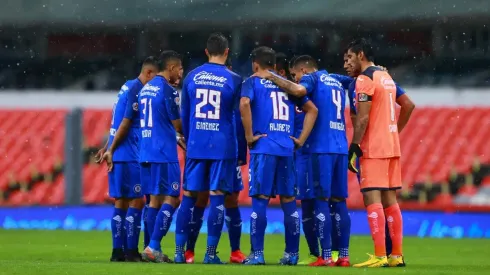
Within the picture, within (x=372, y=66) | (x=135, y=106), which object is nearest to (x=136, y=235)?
(x=135, y=106)

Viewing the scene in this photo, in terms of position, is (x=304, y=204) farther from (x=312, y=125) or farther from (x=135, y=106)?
(x=135, y=106)

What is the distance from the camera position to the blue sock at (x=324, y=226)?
1163 cm

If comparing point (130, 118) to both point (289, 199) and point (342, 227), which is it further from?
point (342, 227)

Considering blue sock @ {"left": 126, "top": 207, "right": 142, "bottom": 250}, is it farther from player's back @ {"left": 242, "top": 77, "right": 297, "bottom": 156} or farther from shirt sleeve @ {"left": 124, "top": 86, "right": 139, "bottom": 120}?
player's back @ {"left": 242, "top": 77, "right": 297, "bottom": 156}

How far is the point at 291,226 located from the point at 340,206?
611 millimetres

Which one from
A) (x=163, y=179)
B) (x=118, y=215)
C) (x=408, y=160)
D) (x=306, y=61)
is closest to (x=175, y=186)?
(x=163, y=179)

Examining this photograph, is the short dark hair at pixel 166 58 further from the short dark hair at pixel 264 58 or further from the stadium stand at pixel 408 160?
the stadium stand at pixel 408 160

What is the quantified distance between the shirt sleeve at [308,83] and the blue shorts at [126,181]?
1894mm

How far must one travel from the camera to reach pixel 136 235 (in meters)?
12.3

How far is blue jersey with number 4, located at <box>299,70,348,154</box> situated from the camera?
1173 cm

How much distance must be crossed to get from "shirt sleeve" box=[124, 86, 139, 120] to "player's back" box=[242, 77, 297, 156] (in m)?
1.31

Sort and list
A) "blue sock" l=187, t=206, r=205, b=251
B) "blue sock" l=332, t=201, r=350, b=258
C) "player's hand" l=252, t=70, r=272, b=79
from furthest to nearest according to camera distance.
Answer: "blue sock" l=187, t=206, r=205, b=251
"blue sock" l=332, t=201, r=350, b=258
"player's hand" l=252, t=70, r=272, b=79

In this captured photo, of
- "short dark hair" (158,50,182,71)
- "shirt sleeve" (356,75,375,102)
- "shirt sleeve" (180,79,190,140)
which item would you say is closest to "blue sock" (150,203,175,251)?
"shirt sleeve" (180,79,190,140)

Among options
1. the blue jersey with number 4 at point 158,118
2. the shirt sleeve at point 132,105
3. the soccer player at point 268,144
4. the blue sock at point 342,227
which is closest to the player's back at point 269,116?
the soccer player at point 268,144
